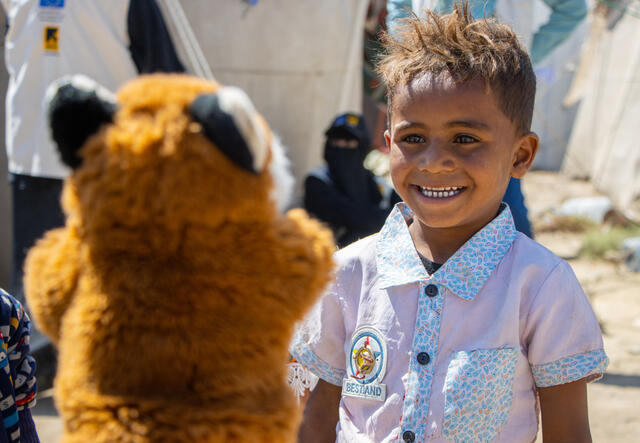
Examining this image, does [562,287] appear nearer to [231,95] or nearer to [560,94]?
[231,95]

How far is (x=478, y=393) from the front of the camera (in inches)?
51.3

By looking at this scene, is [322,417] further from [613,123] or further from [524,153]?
[613,123]

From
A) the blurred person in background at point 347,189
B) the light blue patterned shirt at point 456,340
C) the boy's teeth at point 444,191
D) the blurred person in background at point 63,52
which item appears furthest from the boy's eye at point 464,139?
the blurred person in background at point 347,189

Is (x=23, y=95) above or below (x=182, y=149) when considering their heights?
above

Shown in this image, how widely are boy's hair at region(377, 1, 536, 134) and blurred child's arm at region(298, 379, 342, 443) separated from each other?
2.40ft

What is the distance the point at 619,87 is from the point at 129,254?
36.8 feet

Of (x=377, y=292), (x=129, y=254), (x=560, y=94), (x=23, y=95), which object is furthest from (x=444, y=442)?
(x=560, y=94)

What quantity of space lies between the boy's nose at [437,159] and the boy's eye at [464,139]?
0.03 m

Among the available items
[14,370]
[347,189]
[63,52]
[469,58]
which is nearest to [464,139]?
[469,58]

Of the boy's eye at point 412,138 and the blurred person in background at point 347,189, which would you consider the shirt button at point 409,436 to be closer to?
the boy's eye at point 412,138

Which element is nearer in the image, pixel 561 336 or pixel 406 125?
pixel 561 336

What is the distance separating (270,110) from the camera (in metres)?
5.05

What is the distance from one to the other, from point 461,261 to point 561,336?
260mm

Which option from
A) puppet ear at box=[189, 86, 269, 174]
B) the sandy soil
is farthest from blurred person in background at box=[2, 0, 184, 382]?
the sandy soil
